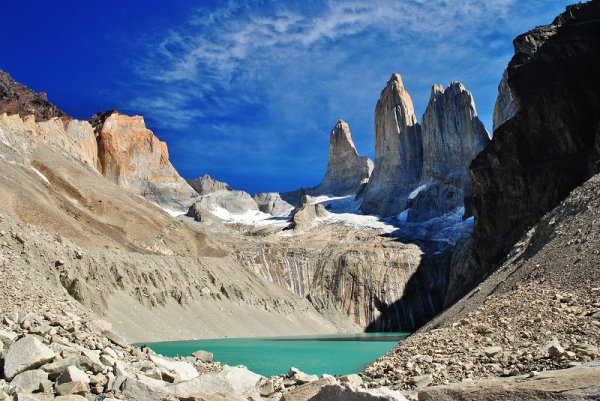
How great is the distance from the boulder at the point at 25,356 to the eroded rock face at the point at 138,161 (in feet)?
402

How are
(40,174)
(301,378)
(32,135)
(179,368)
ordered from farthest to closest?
(32,135)
(40,174)
(301,378)
(179,368)

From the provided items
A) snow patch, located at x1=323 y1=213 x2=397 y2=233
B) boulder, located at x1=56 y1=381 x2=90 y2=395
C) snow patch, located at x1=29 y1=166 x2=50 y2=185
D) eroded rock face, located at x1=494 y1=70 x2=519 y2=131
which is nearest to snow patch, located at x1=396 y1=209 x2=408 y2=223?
snow patch, located at x1=323 y1=213 x2=397 y2=233

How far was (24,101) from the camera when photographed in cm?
9706

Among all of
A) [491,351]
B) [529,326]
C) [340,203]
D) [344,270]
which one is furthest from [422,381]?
[340,203]

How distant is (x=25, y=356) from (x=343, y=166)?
510 ft

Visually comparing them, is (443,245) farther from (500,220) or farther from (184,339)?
(184,339)

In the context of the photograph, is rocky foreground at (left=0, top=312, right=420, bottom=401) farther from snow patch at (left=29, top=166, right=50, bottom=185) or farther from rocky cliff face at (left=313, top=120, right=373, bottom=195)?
rocky cliff face at (left=313, top=120, right=373, bottom=195)

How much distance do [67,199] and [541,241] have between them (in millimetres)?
50337

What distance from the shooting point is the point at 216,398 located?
9.06 m

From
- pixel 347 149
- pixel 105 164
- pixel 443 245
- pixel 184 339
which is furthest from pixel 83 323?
pixel 347 149

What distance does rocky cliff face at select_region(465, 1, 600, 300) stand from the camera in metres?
38.7

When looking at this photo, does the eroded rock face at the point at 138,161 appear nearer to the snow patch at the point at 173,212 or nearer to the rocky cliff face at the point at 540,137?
the snow patch at the point at 173,212

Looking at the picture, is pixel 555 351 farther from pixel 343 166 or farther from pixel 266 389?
pixel 343 166

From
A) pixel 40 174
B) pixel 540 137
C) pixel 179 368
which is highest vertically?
pixel 40 174
